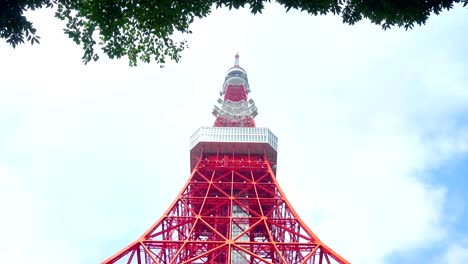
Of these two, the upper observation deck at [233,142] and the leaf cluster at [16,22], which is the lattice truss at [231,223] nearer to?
the upper observation deck at [233,142]

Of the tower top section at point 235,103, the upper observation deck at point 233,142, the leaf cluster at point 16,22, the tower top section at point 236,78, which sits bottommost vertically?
the leaf cluster at point 16,22

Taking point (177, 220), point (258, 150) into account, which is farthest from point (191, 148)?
point (177, 220)

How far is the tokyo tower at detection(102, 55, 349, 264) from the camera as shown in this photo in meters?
20.6

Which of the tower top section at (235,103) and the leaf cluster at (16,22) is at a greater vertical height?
the tower top section at (235,103)

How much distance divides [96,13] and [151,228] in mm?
17132

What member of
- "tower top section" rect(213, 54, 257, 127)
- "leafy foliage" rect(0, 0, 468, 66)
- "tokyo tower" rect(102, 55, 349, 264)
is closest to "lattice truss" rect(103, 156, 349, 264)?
"tokyo tower" rect(102, 55, 349, 264)

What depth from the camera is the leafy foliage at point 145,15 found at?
5215mm

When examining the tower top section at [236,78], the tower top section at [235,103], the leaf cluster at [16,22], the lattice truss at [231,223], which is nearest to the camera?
the leaf cluster at [16,22]

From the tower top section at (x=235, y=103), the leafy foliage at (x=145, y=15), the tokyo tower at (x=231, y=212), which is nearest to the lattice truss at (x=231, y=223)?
the tokyo tower at (x=231, y=212)

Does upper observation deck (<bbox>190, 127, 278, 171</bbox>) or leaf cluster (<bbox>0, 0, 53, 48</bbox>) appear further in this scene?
upper observation deck (<bbox>190, 127, 278, 171</bbox>)

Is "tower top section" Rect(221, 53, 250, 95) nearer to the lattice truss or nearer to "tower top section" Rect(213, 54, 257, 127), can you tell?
"tower top section" Rect(213, 54, 257, 127)

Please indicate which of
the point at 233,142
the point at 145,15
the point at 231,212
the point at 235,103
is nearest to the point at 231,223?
the point at 231,212

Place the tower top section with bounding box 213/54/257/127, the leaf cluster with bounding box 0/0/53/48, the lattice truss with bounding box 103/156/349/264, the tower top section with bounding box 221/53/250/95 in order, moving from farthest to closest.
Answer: the tower top section with bounding box 221/53/250/95
the tower top section with bounding box 213/54/257/127
the lattice truss with bounding box 103/156/349/264
the leaf cluster with bounding box 0/0/53/48

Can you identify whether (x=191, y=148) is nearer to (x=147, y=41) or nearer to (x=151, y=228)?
(x=151, y=228)
